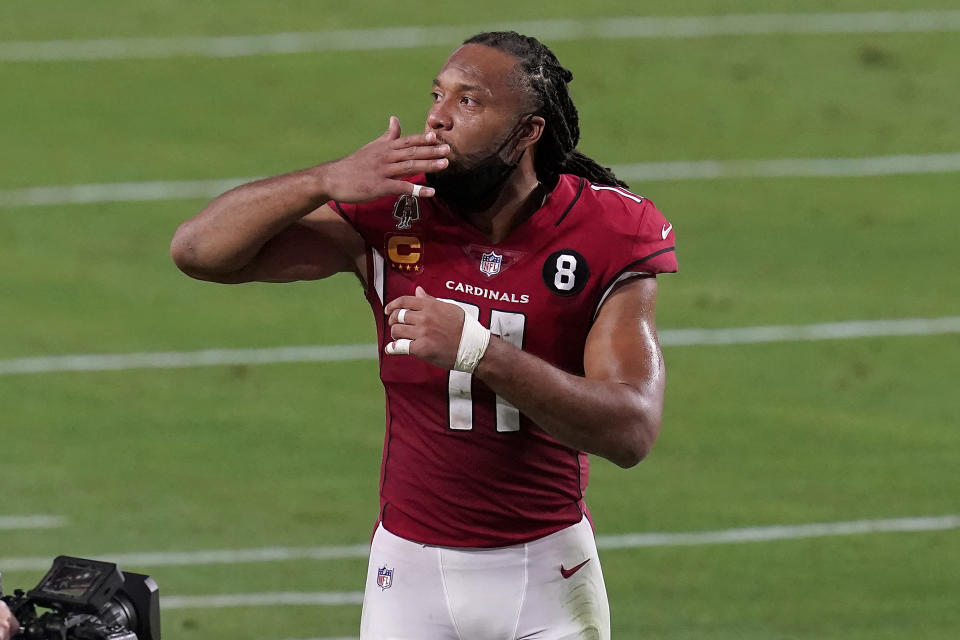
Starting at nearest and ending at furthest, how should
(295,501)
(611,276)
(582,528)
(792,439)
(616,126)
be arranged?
(611,276)
(582,528)
(295,501)
(792,439)
(616,126)

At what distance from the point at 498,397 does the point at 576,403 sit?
19.6 inches

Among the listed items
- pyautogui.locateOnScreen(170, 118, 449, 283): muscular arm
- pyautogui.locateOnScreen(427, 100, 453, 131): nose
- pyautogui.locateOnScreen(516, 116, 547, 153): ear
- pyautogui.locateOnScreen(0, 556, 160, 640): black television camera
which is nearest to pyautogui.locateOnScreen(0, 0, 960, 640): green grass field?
pyautogui.locateOnScreen(0, 556, 160, 640): black television camera

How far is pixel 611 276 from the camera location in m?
4.00

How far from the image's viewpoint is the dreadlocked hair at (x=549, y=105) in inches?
158

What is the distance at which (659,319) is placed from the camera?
898cm

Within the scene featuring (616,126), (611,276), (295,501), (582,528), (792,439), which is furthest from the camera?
(616,126)

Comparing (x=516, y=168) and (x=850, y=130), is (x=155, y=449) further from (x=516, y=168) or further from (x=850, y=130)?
(x=850, y=130)

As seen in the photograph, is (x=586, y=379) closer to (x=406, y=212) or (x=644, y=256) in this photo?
(x=644, y=256)

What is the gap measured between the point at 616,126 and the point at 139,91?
9.75 feet

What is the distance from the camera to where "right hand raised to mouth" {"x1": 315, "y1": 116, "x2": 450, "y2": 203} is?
3734mm

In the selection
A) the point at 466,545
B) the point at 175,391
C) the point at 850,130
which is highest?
the point at 850,130

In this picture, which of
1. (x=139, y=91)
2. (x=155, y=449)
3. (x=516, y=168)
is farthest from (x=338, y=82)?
(x=516, y=168)

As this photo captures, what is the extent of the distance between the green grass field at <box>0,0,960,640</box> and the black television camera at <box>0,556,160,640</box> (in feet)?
8.55

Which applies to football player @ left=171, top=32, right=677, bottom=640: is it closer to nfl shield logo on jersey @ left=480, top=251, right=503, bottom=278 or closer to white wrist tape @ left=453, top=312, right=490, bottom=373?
nfl shield logo on jersey @ left=480, top=251, right=503, bottom=278
